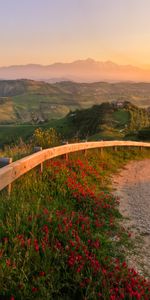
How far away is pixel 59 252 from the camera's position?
5.07 meters

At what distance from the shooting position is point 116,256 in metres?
5.75

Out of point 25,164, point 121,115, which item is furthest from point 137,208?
point 121,115

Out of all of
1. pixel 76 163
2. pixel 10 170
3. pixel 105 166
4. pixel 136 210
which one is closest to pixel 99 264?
pixel 10 170

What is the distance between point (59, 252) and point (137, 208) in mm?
4543

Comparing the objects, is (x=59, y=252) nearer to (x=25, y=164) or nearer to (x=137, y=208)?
(x=25, y=164)

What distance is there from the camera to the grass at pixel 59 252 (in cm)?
436

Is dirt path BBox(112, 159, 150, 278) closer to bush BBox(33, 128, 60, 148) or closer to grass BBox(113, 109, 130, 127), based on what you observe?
bush BBox(33, 128, 60, 148)

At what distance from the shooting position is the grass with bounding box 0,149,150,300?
14.3ft

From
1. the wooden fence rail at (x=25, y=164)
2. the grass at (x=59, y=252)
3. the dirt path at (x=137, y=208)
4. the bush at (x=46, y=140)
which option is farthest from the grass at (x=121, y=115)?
the grass at (x=59, y=252)

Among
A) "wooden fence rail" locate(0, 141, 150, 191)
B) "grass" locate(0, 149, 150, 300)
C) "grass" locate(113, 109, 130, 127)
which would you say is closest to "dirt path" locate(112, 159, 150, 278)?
"grass" locate(0, 149, 150, 300)

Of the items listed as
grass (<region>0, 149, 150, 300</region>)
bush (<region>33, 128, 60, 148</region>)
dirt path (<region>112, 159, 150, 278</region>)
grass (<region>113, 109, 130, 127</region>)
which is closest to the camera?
grass (<region>0, 149, 150, 300</region>)

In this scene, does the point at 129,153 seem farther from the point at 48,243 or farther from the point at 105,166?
the point at 48,243

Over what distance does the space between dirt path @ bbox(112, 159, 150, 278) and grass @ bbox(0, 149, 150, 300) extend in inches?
10.1

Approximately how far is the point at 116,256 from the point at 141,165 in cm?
1215
